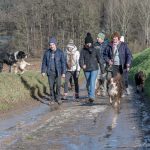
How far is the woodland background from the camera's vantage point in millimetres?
60531

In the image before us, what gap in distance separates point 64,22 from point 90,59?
5195cm

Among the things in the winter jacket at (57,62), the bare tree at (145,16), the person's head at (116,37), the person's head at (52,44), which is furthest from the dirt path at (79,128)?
the bare tree at (145,16)

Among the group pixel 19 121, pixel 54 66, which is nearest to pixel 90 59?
pixel 54 66

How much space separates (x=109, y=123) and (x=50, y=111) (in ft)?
9.67

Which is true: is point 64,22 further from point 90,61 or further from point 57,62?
point 57,62

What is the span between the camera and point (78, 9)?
216ft

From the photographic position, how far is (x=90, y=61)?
1469 centimetres

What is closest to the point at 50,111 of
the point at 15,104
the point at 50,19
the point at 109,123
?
the point at 15,104

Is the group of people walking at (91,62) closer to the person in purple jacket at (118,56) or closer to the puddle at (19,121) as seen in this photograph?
the person in purple jacket at (118,56)

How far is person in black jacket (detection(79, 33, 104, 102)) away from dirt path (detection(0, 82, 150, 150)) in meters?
0.81

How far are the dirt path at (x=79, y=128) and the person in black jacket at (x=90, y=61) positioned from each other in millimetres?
811

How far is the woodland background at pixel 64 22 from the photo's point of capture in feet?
199

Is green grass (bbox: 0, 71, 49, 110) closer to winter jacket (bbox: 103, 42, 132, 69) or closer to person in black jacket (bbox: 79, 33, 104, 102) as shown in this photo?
person in black jacket (bbox: 79, 33, 104, 102)

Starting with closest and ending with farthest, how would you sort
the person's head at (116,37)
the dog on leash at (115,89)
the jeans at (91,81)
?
the dog on leash at (115,89), the person's head at (116,37), the jeans at (91,81)
